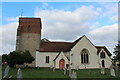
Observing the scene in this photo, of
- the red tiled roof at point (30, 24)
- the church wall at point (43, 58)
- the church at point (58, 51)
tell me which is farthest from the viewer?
the red tiled roof at point (30, 24)

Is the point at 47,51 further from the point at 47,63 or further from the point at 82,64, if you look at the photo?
the point at 82,64

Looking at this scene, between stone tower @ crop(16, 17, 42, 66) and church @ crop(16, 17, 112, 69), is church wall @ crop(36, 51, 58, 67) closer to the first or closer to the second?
church @ crop(16, 17, 112, 69)

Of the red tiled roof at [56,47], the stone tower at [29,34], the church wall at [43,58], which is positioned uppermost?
the stone tower at [29,34]

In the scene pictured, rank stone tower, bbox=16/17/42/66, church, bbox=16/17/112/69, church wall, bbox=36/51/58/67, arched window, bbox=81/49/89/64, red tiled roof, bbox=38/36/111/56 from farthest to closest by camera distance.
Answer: stone tower, bbox=16/17/42/66
red tiled roof, bbox=38/36/111/56
church wall, bbox=36/51/58/67
arched window, bbox=81/49/89/64
church, bbox=16/17/112/69

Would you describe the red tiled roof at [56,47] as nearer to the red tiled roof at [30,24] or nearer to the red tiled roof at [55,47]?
the red tiled roof at [55,47]

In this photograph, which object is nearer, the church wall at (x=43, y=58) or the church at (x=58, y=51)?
the church at (x=58, y=51)

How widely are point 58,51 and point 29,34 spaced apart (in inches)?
393

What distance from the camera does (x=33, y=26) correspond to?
54.7 metres

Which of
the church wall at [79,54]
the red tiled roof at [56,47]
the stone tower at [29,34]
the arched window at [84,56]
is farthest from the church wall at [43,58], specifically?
the arched window at [84,56]

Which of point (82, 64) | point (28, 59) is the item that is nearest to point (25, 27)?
point (28, 59)

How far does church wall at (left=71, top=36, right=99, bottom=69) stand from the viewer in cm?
4722

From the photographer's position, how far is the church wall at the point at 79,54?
1859 inches

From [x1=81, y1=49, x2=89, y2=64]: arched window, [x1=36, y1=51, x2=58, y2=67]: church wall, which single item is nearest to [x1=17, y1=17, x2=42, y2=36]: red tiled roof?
[x1=36, y1=51, x2=58, y2=67]: church wall

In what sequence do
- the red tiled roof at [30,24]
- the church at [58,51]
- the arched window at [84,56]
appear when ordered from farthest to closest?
1. the red tiled roof at [30,24]
2. the arched window at [84,56]
3. the church at [58,51]
